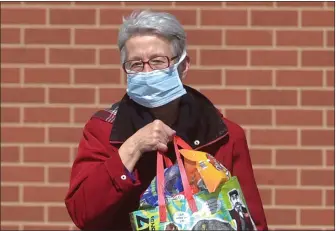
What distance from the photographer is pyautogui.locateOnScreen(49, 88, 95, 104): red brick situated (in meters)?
4.93

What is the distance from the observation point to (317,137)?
4.93m

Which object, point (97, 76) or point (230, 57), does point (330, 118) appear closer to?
point (230, 57)

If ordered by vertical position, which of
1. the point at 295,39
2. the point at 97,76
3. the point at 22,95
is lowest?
the point at 22,95

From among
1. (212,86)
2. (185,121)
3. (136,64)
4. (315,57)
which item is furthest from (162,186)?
(315,57)

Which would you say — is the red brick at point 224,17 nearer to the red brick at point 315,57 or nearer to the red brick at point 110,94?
the red brick at point 315,57

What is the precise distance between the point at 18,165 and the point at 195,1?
141 cm

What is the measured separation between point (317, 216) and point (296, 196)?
0.18 metres

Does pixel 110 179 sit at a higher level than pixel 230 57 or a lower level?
lower

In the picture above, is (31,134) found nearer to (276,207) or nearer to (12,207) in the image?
(12,207)

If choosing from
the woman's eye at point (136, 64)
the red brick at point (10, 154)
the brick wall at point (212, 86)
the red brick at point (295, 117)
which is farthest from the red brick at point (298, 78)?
the woman's eye at point (136, 64)

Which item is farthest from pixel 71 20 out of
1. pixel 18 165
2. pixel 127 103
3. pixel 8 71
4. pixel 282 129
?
pixel 127 103

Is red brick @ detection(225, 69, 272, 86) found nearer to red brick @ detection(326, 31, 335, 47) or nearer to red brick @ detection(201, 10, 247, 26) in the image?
red brick @ detection(201, 10, 247, 26)

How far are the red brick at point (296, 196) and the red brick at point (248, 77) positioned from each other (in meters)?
0.64

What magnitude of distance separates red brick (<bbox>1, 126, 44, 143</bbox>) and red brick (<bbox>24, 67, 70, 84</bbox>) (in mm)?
281
